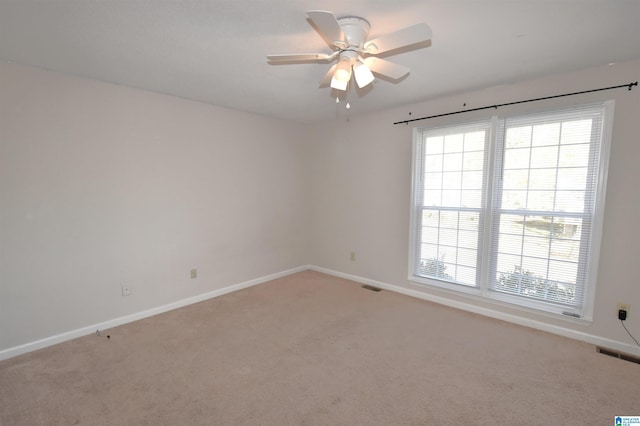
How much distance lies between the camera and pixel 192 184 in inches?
135

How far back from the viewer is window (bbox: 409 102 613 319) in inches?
101

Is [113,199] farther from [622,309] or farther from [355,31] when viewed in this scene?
[622,309]

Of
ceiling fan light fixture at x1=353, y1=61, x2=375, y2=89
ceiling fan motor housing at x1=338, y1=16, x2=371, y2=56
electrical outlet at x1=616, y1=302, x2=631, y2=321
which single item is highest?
ceiling fan motor housing at x1=338, y1=16, x2=371, y2=56

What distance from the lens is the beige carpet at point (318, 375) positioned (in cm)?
179

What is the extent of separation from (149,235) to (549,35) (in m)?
3.84

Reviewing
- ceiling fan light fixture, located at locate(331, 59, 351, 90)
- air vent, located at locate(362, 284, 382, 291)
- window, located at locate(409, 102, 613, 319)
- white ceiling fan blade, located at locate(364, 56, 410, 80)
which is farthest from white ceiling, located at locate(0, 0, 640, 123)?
air vent, located at locate(362, 284, 382, 291)

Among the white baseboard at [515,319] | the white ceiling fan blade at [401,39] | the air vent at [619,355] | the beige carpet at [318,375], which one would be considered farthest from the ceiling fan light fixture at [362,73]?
the air vent at [619,355]

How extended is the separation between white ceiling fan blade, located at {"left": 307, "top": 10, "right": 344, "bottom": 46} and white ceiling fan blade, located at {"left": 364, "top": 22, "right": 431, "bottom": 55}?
22 centimetres

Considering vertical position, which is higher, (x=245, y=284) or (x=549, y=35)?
(x=549, y=35)

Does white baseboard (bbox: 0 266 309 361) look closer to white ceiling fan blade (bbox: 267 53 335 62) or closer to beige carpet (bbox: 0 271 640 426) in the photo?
beige carpet (bbox: 0 271 640 426)

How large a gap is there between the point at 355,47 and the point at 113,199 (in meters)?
2.65

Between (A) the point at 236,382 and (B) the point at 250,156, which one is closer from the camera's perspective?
(A) the point at 236,382

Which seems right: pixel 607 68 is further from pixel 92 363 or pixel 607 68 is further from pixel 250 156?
pixel 92 363

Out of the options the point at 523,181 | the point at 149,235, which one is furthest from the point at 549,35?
the point at 149,235
